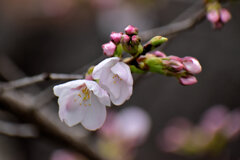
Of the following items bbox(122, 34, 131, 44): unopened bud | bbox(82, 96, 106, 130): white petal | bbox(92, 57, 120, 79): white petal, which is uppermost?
bbox(122, 34, 131, 44): unopened bud

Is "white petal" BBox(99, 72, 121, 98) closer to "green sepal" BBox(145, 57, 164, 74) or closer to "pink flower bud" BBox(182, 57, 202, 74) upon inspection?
"green sepal" BBox(145, 57, 164, 74)

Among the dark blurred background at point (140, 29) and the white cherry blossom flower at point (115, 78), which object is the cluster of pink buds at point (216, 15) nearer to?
the white cherry blossom flower at point (115, 78)

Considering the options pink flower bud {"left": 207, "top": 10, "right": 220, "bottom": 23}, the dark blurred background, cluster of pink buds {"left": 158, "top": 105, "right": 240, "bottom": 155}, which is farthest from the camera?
the dark blurred background

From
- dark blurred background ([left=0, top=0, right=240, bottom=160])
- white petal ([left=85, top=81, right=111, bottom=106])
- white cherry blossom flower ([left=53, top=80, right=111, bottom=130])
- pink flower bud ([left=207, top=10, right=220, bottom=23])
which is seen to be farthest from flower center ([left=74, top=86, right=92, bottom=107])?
dark blurred background ([left=0, top=0, right=240, bottom=160])

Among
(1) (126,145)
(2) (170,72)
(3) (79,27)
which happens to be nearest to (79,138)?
(1) (126,145)

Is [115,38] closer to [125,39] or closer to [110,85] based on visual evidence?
[125,39]

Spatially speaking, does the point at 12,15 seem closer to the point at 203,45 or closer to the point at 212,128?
the point at 203,45
